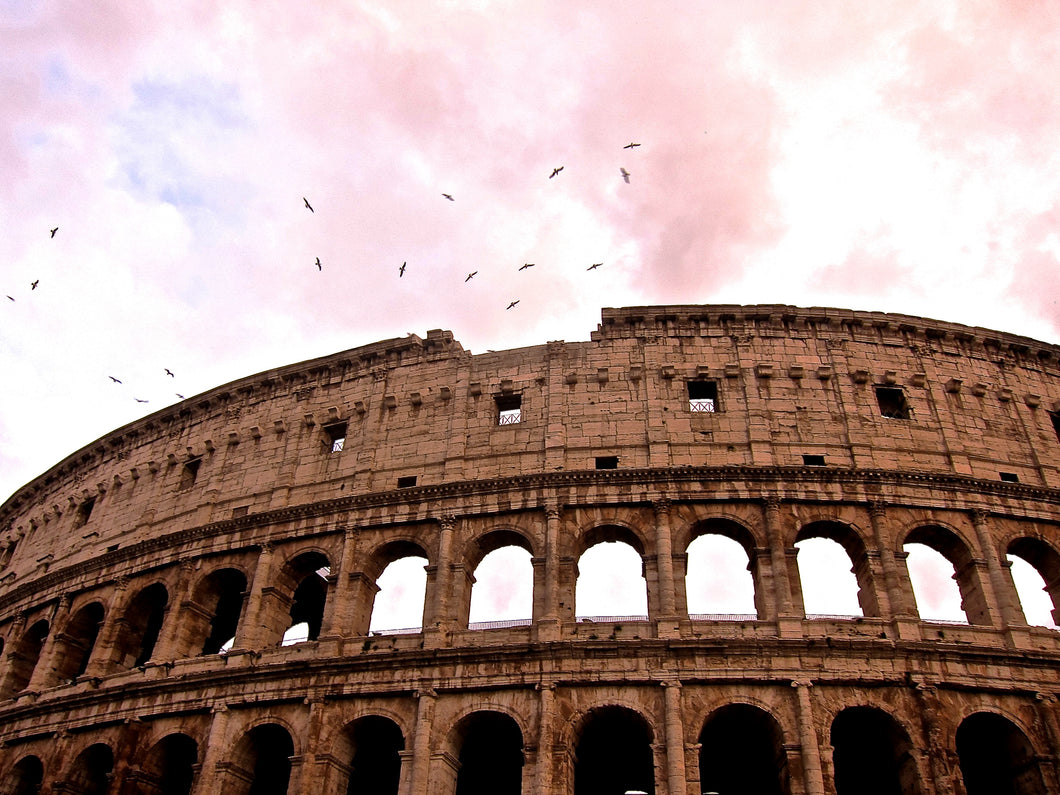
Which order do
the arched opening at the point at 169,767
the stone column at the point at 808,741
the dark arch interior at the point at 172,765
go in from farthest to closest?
the dark arch interior at the point at 172,765 < the arched opening at the point at 169,767 < the stone column at the point at 808,741

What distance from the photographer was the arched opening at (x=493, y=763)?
21.3 meters

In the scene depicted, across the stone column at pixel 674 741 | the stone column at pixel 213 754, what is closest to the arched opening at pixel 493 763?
the stone column at pixel 674 741

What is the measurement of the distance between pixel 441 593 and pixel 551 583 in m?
2.78

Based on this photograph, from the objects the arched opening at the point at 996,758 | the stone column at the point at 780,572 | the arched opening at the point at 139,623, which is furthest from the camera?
the arched opening at the point at 139,623

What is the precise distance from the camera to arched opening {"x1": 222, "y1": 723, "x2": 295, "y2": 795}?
20791mm

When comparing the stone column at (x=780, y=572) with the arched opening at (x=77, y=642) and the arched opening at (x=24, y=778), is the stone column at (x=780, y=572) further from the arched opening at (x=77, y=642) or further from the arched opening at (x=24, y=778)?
the arched opening at (x=24, y=778)

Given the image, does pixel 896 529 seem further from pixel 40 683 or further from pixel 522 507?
pixel 40 683

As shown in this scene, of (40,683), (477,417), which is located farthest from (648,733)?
(40,683)

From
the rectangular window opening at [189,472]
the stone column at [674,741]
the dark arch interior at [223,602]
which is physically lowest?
the stone column at [674,741]

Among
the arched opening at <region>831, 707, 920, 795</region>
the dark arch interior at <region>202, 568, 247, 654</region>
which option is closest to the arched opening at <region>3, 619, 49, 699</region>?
the dark arch interior at <region>202, 568, 247, 654</region>

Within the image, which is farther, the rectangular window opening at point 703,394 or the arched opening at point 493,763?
the rectangular window opening at point 703,394

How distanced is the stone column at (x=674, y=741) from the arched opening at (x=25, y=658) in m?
20.0

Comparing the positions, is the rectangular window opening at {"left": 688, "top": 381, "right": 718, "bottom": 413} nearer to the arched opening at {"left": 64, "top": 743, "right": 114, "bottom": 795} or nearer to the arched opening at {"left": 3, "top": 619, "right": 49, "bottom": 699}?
the arched opening at {"left": 64, "top": 743, "right": 114, "bottom": 795}

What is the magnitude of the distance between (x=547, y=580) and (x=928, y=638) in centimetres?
874
